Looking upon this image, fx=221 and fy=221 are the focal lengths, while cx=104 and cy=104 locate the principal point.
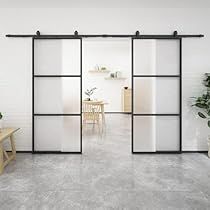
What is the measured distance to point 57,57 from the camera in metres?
3.83

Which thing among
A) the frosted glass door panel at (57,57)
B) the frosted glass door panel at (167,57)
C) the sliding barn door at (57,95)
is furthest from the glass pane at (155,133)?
the frosted glass door panel at (57,57)

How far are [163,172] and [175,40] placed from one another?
7.31 ft

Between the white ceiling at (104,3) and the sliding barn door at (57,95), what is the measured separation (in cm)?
59

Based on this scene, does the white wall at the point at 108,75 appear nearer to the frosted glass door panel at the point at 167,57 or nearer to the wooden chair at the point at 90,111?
the wooden chair at the point at 90,111

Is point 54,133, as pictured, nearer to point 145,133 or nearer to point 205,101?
point 145,133

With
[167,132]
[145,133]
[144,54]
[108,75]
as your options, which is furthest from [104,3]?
[108,75]

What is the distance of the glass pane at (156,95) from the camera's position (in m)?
3.85

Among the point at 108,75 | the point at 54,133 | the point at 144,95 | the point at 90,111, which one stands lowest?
the point at 54,133

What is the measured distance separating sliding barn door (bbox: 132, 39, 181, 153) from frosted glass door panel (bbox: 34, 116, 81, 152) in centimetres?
111

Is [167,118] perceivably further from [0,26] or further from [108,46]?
[108,46]

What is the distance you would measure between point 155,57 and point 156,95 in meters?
0.66

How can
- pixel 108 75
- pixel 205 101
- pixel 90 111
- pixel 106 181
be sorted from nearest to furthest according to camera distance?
pixel 106 181 → pixel 205 101 → pixel 90 111 → pixel 108 75

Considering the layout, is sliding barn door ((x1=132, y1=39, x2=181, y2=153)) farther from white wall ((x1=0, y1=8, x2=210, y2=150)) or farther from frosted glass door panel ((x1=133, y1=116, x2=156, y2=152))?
white wall ((x1=0, y1=8, x2=210, y2=150))

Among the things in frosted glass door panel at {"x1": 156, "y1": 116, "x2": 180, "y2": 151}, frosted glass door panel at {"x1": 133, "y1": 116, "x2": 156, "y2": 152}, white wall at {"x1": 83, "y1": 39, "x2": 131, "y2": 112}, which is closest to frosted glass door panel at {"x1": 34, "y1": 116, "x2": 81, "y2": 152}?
frosted glass door panel at {"x1": 133, "y1": 116, "x2": 156, "y2": 152}
